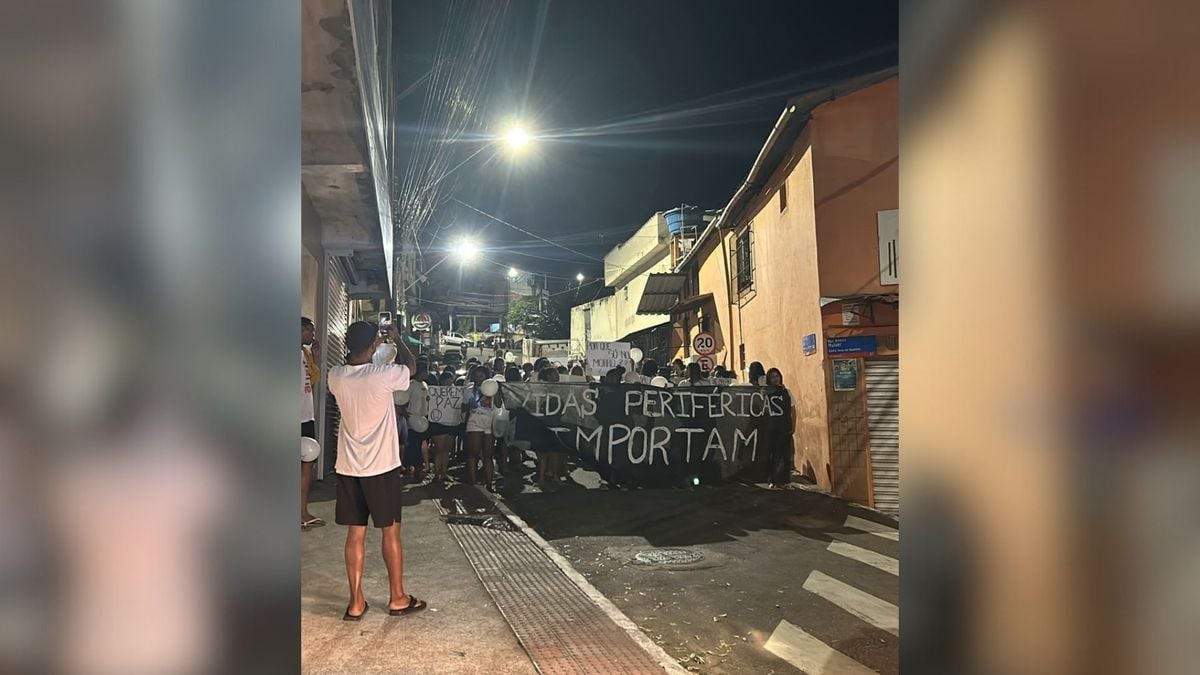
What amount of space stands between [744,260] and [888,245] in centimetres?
627

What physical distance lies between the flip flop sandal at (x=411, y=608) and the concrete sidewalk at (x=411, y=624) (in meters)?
0.05

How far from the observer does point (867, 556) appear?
6453 mm

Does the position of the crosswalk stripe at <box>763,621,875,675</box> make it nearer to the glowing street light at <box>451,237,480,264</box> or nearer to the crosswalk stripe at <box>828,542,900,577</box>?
the crosswalk stripe at <box>828,542,900,577</box>

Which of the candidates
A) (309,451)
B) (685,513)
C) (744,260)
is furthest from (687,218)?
(309,451)

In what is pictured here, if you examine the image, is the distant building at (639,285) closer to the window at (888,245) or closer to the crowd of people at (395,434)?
the crowd of people at (395,434)

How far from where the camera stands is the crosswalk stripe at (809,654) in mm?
3922

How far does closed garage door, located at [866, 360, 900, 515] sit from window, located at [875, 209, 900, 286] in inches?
50.9

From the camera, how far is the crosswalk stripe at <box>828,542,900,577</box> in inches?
240
